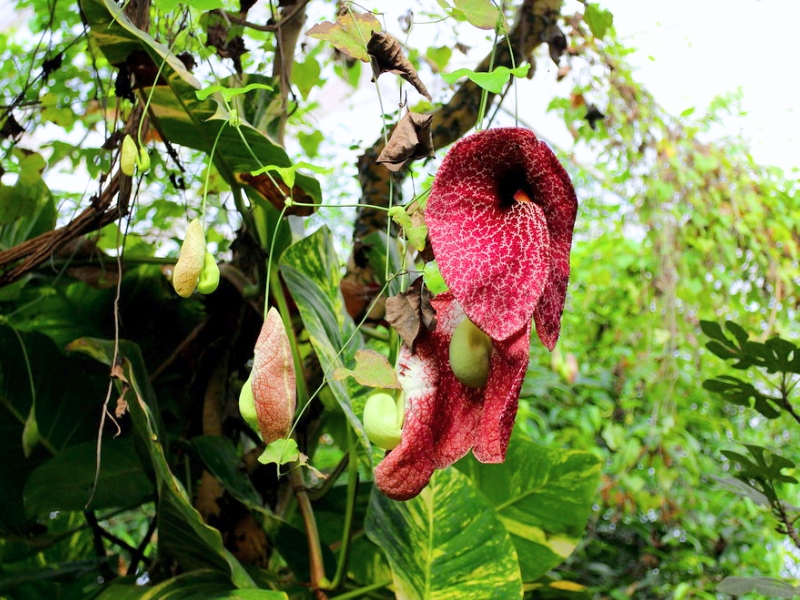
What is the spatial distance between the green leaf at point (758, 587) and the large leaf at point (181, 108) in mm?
543

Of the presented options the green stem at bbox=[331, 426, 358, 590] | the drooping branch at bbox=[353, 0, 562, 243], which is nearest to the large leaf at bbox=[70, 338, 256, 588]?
the green stem at bbox=[331, 426, 358, 590]

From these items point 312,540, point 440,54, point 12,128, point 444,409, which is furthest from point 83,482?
point 440,54

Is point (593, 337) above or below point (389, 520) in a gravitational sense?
below

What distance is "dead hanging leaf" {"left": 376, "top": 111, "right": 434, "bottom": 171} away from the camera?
0.42 m

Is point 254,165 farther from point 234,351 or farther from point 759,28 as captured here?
point 759,28

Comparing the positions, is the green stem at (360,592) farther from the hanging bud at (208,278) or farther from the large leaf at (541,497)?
the hanging bud at (208,278)

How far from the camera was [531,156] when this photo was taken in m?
0.40

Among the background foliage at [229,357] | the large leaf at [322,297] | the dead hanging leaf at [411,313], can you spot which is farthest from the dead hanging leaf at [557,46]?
the dead hanging leaf at [411,313]

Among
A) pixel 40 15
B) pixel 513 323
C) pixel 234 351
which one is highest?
pixel 40 15

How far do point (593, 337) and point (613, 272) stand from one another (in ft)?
1.17

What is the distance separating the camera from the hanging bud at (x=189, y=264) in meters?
0.42

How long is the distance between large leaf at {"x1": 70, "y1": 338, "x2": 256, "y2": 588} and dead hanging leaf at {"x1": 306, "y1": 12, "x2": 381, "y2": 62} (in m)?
0.28

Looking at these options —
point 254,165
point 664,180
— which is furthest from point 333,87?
point 254,165

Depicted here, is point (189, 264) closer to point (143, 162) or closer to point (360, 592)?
point (143, 162)
